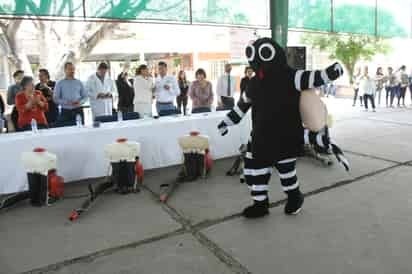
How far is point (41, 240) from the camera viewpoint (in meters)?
2.81

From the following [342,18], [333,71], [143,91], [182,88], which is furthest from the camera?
[182,88]

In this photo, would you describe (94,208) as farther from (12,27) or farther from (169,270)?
(12,27)

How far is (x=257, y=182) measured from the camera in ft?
10.0

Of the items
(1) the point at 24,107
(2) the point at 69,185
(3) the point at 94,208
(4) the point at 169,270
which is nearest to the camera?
(4) the point at 169,270

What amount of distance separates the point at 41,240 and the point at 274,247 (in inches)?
73.5

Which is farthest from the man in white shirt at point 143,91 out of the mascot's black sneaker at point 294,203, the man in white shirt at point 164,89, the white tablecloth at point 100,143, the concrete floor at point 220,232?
the mascot's black sneaker at point 294,203

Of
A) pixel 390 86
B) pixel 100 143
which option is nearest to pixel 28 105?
pixel 100 143

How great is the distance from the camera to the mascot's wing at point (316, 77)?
2807 millimetres

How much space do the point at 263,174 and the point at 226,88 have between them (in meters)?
3.97

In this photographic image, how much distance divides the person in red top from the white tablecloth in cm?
47

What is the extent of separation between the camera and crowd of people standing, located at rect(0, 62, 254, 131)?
4.60 metres

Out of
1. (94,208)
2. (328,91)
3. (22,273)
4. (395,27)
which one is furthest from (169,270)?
(328,91)

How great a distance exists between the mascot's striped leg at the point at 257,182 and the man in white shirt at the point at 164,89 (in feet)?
10.1

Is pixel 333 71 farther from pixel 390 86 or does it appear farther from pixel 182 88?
pixel 390 86
